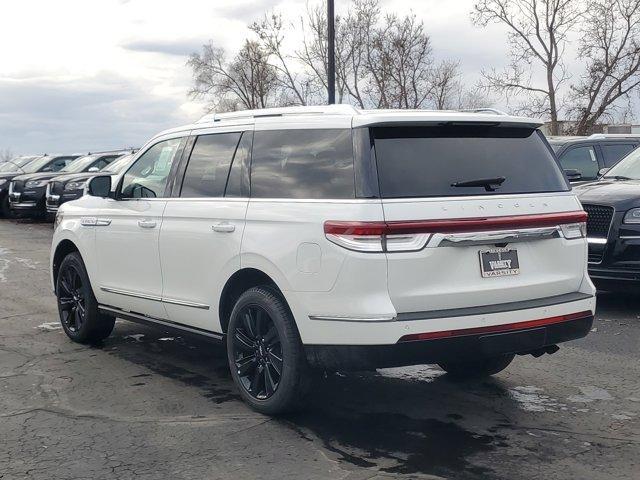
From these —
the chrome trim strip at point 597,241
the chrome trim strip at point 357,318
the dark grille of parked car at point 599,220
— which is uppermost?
the dark grille of parked car at point 599,220

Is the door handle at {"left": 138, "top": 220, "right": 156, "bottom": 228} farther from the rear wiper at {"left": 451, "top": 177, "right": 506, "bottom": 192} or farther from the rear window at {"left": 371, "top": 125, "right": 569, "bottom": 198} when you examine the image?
the rear wiper at {"left": 451, "top": 177, "right": 506, "bottom": 192}

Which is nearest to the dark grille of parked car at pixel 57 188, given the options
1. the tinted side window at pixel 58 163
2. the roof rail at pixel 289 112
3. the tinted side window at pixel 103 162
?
the tinted side window at pixel 103 162

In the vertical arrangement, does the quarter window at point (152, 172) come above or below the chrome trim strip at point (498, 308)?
above

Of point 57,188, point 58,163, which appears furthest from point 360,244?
point 58,163

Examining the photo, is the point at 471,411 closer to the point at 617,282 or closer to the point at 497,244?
the point at 497,244

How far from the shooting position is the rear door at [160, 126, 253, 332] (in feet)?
18.1

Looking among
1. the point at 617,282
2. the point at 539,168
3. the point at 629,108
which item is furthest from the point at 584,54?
the point at 539,168

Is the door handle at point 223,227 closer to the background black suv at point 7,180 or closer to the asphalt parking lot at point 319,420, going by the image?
the asphalt parking lot at point 319,420

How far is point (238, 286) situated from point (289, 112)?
1.18 m

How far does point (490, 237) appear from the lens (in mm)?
4781

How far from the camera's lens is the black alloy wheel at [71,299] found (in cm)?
745

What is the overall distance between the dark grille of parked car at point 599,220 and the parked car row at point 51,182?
11763 mm

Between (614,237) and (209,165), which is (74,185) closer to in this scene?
(614,237)

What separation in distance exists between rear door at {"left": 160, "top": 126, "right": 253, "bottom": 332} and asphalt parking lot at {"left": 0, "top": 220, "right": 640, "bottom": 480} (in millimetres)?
→ 654
